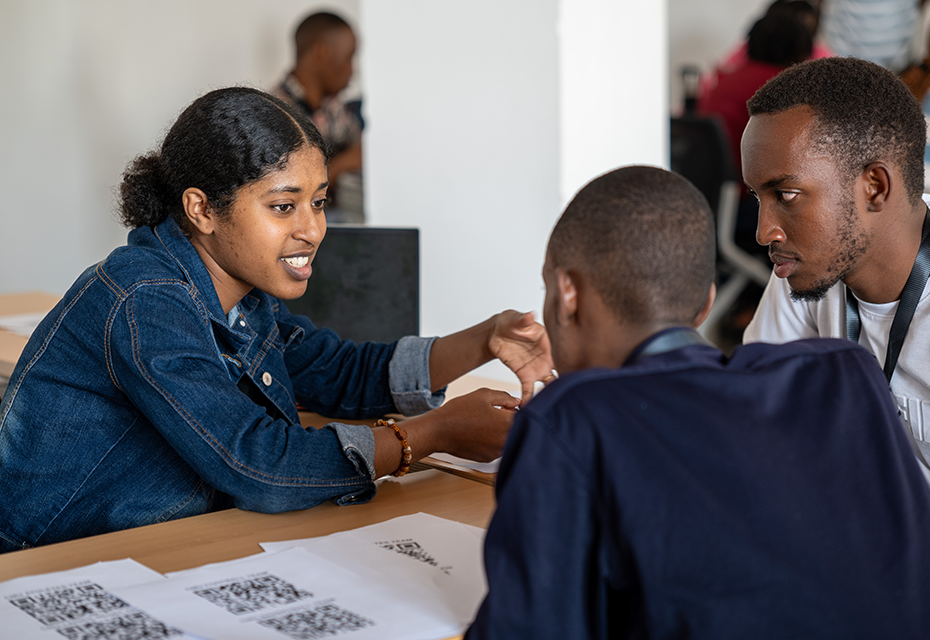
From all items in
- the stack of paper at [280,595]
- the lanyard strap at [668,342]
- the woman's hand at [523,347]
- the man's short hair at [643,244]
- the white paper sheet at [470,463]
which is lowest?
the white paper sheet at [470,463]

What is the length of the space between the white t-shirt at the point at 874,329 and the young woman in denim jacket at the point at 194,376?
43 cm

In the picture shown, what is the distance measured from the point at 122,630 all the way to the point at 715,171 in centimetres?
346

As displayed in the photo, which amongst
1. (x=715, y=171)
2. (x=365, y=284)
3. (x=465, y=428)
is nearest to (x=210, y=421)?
(x=465, y=428)

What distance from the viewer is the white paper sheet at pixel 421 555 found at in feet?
3.01

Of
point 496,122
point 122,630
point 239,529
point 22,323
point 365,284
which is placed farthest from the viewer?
point 496,122

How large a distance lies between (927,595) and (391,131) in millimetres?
2192

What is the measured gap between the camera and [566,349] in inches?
33.0

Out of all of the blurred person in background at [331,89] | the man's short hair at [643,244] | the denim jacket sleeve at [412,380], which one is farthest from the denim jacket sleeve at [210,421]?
the blurred person in background at [331,89]

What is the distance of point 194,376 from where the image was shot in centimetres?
116

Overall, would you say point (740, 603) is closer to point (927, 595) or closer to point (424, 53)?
point (927, 595)

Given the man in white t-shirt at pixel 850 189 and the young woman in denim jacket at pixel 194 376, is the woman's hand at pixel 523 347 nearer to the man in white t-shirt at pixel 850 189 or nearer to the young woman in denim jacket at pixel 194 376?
the young woman in denim jacket at pixel 194 376

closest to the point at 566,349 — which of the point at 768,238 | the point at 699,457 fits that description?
the point at 699,457

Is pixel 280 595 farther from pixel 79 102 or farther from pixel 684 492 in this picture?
pixel 79 102

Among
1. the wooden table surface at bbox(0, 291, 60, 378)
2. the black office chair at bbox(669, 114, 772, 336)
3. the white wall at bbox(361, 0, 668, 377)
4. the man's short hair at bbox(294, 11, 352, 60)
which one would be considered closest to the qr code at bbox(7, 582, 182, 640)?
the wooden table surface at bbox(0, 291, 60, 378)
